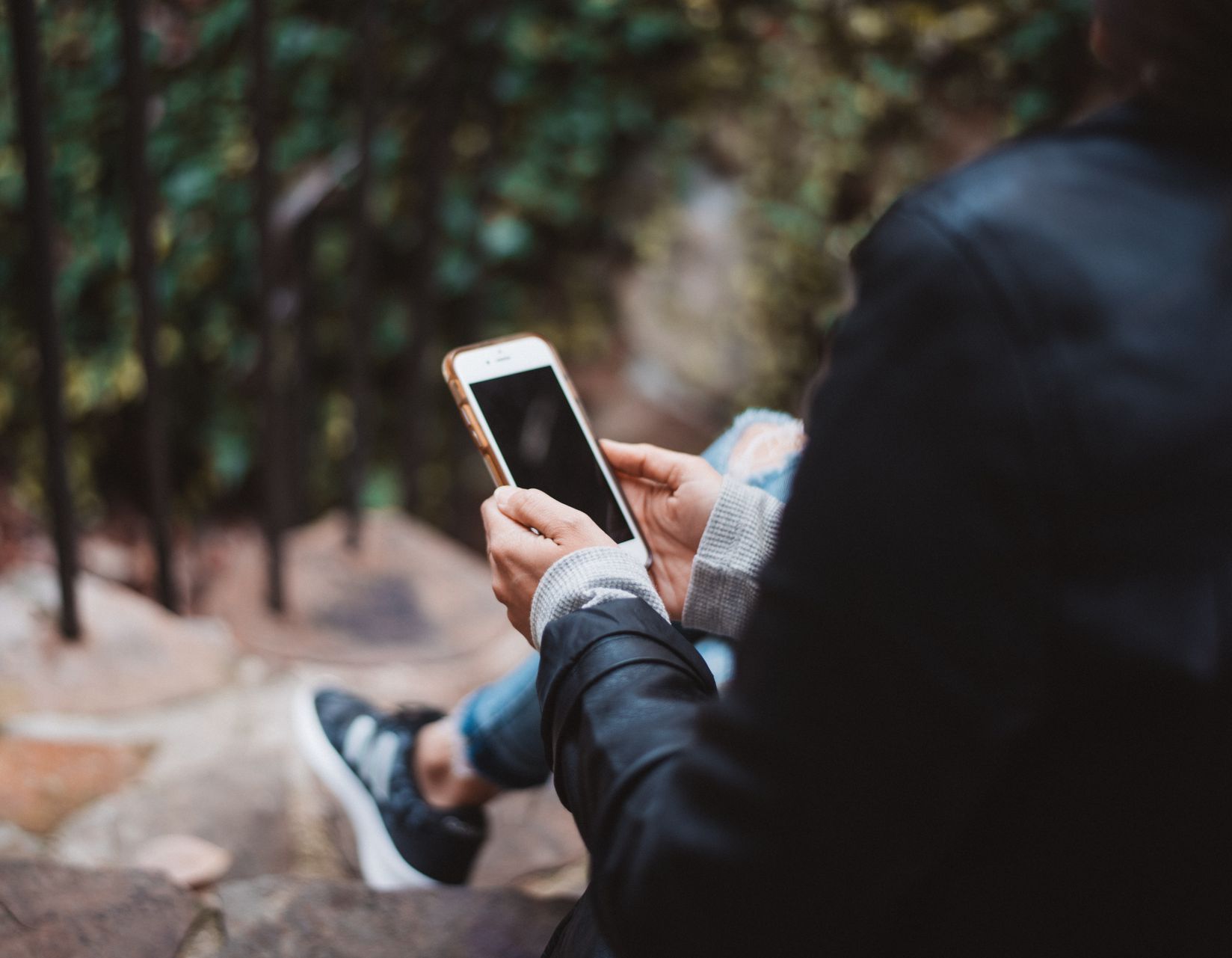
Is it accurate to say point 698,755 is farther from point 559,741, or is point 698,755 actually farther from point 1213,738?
point 1213,738

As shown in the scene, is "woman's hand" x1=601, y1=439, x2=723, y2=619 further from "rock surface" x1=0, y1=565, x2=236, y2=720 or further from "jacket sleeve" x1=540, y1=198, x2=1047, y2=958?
"rock surface" x1=0, y1=565, x2=236, y2=720

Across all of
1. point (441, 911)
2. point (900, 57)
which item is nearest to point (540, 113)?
point (900, 57)

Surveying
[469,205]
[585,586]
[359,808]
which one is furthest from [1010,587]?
[469,205]

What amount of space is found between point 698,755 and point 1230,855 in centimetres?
31

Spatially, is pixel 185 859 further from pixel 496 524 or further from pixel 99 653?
pixel 496 524

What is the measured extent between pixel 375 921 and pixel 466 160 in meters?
2.18

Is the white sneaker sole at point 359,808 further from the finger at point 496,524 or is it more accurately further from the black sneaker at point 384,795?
the finger at point 496,524

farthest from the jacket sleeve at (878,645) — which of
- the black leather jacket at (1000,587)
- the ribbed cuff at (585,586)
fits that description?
the ribbed cuff at (585,586)

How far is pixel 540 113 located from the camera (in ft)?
9.37

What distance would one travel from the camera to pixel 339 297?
2867 millimetres

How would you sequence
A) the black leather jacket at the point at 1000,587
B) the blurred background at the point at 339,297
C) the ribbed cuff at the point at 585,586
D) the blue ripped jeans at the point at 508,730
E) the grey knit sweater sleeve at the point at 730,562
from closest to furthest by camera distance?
1. the black leather jacket at the point at 1000,587
2. the ribbed cuff at the point at 585,586
3. the grey knit sweater sleeve at the point at 730,562
4. the blue ripped jeans at the point at 508,730
5. the blurred background at the point at 339,297

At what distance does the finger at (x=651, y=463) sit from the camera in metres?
1.01

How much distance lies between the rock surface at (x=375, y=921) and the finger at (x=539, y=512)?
544mm

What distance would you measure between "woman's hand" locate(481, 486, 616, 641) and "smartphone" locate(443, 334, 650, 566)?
0.07 meters
